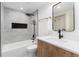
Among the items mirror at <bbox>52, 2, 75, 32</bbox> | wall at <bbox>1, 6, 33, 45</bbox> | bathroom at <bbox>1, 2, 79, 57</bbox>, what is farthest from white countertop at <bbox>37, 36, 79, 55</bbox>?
wall at <bbox>1, 6, 33, 45</bbox>

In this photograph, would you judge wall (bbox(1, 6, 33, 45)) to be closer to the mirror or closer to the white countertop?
the mirror

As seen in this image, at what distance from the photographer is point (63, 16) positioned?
2041 mm

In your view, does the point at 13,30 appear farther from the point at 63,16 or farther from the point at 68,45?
the point at 68,45

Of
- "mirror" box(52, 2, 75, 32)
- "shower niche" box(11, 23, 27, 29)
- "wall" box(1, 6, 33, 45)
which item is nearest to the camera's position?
"mirror" box(52, 2, 75, 32)

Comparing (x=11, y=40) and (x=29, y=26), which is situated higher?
(x=29, y=26)

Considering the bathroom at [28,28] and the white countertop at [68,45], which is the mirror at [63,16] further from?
the white countertop at [68,45]

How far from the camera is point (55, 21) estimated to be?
2.43 meters

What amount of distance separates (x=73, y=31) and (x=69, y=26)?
19 centimetres

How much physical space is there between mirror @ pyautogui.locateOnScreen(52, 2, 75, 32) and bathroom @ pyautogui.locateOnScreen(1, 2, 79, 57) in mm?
44

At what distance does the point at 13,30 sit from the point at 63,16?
2891mm

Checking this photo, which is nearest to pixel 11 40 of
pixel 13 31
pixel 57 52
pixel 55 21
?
pixel 13 31

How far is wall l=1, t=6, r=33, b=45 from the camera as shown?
3520 millimetres

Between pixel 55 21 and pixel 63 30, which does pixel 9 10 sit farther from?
pixel 63 30

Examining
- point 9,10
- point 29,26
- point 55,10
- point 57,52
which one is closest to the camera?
point 57,52
